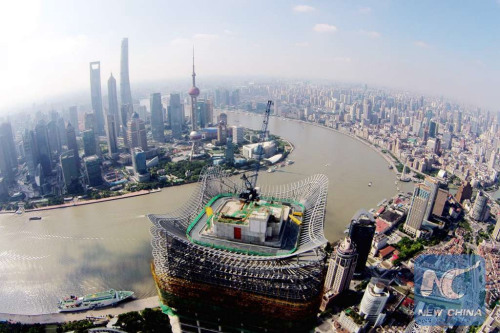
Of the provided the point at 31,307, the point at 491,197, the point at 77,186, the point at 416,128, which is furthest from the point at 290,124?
the point at 31,307

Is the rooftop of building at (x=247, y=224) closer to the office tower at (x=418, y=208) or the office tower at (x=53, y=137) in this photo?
the office tower at (x=418, y=208)

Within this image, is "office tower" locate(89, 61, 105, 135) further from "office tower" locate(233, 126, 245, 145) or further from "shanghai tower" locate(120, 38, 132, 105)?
"office tower" locate(233, 126, 245, 145)

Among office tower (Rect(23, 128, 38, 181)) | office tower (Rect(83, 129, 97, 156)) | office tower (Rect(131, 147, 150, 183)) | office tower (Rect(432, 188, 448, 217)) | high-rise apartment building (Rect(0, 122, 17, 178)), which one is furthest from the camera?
office tower (Rect(83, 129, 97, 156))

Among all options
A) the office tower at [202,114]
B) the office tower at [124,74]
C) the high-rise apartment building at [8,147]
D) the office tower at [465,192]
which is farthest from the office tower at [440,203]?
the office tower at [124,74]

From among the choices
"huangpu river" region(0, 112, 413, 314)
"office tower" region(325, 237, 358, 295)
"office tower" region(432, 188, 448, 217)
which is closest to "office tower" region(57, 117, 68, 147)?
"huangpu river" region(0, 112, 413, 314)

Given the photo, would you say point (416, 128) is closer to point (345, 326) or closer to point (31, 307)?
point (345, 326)

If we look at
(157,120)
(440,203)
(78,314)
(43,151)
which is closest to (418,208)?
(440,203)
